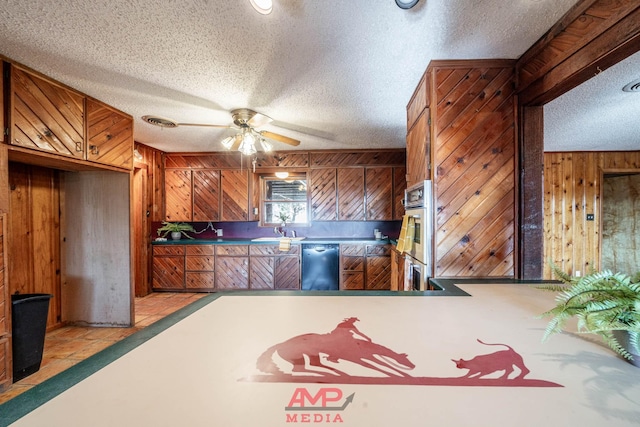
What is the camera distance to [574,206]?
14.6 feet

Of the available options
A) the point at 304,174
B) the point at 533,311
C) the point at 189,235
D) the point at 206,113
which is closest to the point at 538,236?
the point at 533,311

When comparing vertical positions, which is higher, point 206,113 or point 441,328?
point 206,113

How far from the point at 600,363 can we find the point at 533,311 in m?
0.44

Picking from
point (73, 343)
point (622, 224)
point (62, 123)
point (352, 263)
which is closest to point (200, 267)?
point (73, 343)

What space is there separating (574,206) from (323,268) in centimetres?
457

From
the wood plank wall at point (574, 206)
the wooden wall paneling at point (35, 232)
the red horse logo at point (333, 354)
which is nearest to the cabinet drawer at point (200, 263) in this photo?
the wooden wall paneling at point (35, 232)

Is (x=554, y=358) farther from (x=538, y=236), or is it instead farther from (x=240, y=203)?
(x=240, y=203)

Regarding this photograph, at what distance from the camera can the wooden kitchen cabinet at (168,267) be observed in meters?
4.36

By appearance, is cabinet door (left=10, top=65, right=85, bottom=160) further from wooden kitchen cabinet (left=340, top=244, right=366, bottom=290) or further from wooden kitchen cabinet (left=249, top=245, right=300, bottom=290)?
wooden kitchen cabinet (left=340, top=244, right=366, bottom=290)

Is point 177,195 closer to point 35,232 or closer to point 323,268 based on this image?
point 35,232

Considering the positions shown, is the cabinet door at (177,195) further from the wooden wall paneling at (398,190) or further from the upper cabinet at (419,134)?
the upper cabinet at (419,134)

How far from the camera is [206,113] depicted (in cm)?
282

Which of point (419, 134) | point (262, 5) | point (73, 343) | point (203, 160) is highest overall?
point (262, 5)

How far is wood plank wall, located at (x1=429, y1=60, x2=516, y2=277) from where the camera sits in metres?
Result: 1.84
